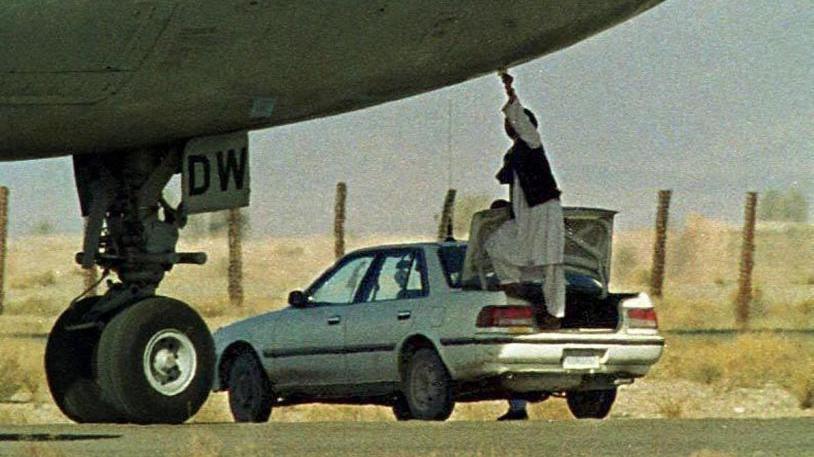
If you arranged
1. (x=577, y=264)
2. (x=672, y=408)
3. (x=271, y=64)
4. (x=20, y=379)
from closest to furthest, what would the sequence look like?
(x=271, y=64) → (x=577, y=264) → (x=672, y=408) → (x=20, y=379)

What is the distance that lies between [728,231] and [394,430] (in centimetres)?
7532

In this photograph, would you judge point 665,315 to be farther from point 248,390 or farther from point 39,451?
point 39,451

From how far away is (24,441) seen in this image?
16.1 metres

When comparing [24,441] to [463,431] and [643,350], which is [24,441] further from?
[643,350]

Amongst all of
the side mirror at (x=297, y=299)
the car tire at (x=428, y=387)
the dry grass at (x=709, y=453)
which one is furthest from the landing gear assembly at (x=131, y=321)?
the dry grass at (x=709, y=453)

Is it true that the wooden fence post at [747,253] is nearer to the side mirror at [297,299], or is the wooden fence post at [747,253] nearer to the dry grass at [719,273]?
the dry grass at [719,273]

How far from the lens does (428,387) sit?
20.0 m

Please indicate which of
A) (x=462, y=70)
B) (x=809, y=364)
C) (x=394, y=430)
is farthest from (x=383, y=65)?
(x=809, y=364)

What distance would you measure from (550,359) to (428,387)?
3.36 ft

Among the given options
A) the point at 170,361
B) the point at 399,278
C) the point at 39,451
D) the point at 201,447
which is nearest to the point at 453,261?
the point at 399,278

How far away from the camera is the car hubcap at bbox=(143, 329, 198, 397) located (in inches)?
701

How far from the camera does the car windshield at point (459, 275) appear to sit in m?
20.4

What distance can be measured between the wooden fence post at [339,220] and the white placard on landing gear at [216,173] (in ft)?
54.7

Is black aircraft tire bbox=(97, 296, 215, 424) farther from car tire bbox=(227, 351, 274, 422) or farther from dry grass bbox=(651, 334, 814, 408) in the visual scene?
dry grass bbox=(651, 334, 814, 408)
